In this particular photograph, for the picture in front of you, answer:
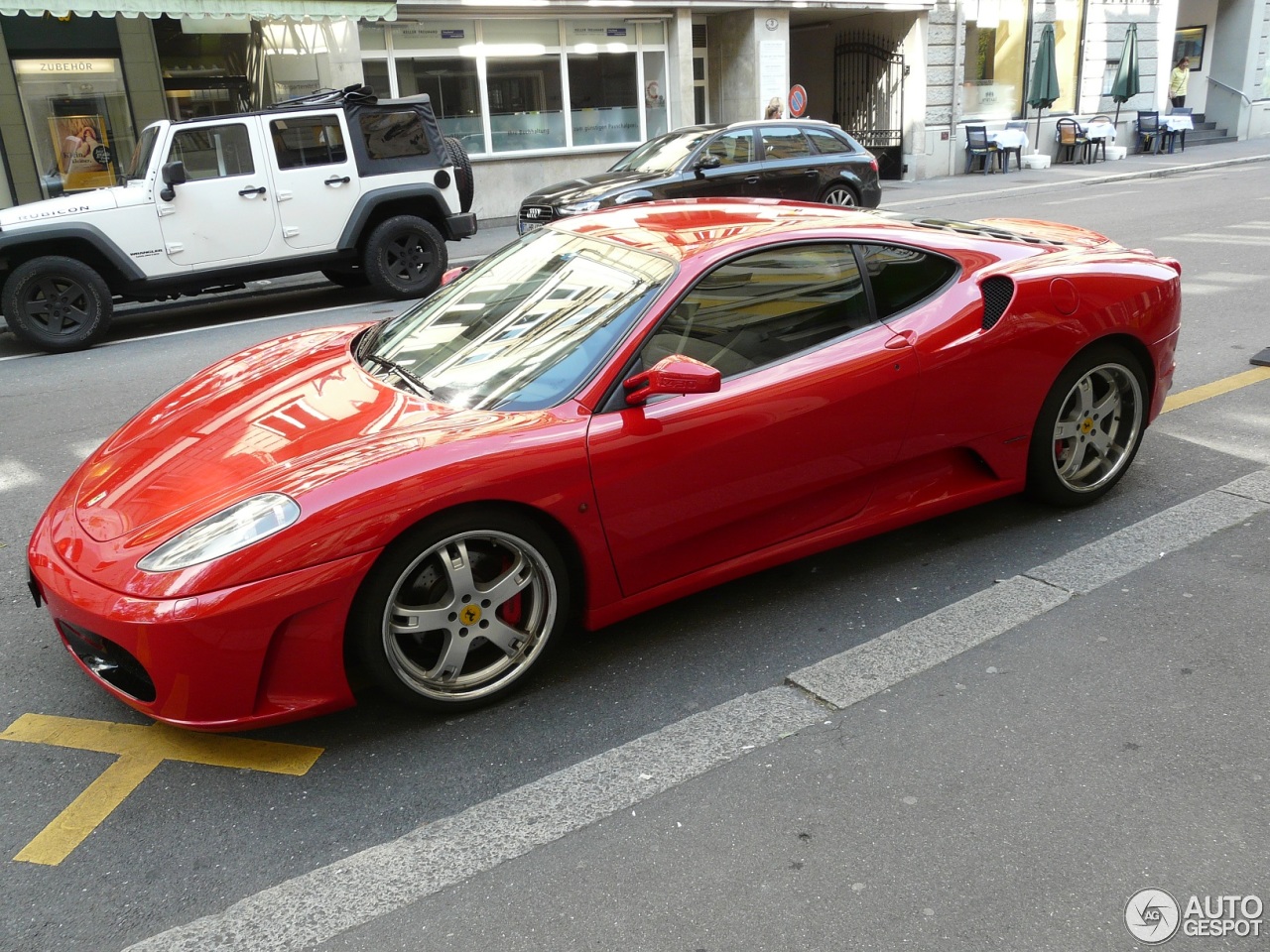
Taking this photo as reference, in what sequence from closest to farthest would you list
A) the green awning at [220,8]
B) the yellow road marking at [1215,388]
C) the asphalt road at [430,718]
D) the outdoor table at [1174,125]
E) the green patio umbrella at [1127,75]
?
the asphalt road at [430,718] < the yellow road marking at [1215,388] < the green awning at [220,8] < the green patio umbrella at [1127,75] < the outdoor table at [1174,125]

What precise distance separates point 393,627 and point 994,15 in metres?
25.2

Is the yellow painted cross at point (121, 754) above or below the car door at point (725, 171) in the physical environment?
below

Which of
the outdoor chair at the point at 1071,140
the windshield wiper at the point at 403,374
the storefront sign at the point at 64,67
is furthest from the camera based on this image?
the outdoor chair at the point at 1071,140

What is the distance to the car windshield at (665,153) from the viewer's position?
43.2ft

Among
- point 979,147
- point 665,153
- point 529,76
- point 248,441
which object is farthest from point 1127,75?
point 248,441

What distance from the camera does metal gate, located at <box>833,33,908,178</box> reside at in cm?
2297

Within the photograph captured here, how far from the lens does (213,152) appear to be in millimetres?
9891

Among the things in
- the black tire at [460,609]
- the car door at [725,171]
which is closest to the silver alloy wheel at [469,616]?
the black tire at [460,609]

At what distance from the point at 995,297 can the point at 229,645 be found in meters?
2.97

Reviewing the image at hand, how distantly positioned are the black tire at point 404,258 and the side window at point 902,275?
7746 mm

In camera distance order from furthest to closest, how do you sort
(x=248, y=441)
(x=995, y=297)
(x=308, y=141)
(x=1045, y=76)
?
(x=1045, y=76) → (x=308, y=141) → (x=995, y=297) → (x=248, y=441)

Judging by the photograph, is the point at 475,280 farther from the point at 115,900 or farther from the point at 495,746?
the point at 115,900

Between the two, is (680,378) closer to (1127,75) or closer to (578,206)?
(578,206)

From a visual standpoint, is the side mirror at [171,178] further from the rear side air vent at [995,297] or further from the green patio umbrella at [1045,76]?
the green patio umbrella at [1045,76]
